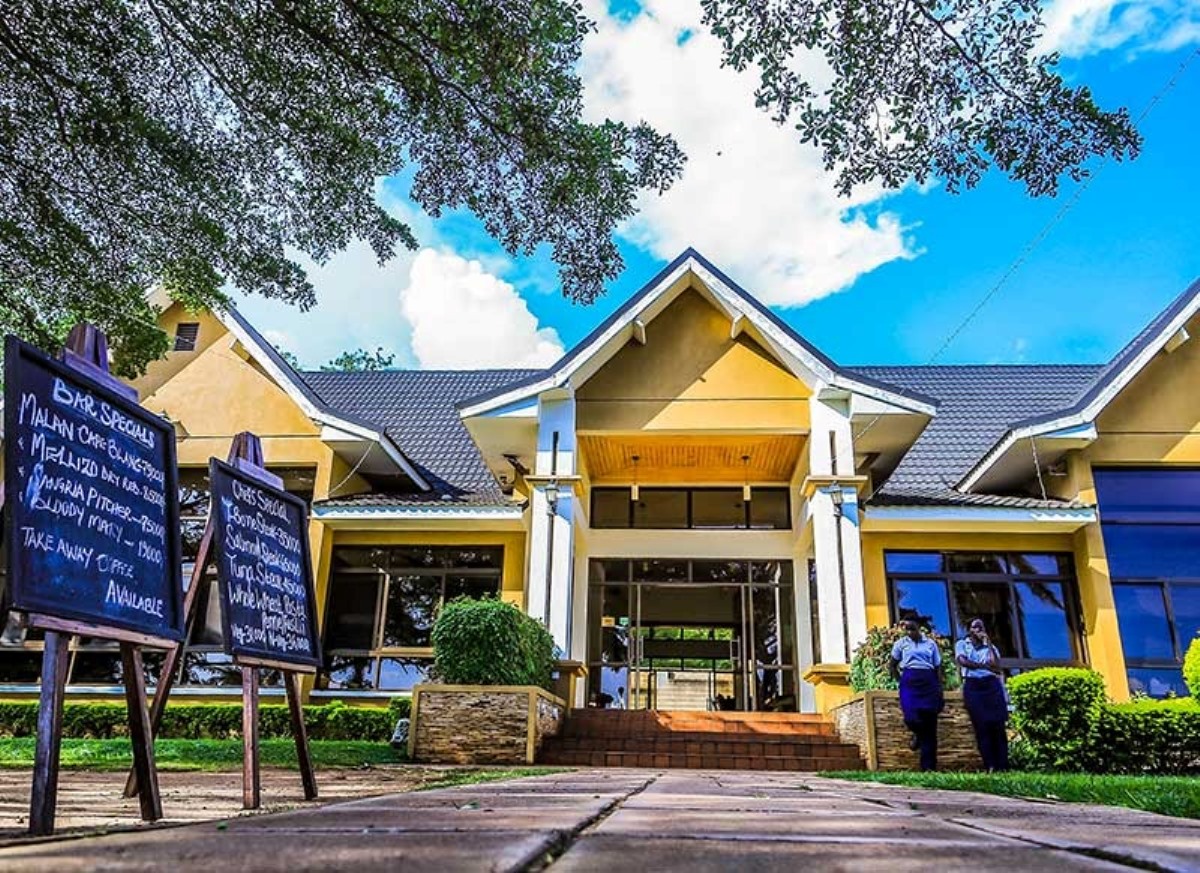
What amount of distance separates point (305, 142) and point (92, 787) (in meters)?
4.96

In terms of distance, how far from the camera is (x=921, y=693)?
742cm

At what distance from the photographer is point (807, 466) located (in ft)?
39.5

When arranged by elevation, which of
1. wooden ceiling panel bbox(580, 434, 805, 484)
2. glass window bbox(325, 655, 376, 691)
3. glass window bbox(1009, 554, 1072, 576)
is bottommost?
glass window bbox(325, 655, 376, 691)

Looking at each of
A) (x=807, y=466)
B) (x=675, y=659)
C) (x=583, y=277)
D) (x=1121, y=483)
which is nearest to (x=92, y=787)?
(x=583, y=277)

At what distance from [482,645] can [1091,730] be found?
610cm

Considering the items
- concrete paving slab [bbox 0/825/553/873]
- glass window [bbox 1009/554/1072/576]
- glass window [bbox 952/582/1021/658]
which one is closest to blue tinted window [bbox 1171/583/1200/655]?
glass window [bbox 1009/554/1072/576]

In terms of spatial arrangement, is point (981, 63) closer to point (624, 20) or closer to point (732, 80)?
point (732, 80)

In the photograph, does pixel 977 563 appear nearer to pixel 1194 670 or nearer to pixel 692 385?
pixel 1194 670

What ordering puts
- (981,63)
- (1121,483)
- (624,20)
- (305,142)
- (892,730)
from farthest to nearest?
(1121,483), (892,730), (305,142), (624,20), (981,63)

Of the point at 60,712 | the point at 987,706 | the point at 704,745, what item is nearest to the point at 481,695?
the point at 704,745

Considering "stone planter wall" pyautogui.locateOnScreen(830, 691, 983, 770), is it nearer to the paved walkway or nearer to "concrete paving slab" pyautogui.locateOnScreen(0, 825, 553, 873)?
the paved walkway

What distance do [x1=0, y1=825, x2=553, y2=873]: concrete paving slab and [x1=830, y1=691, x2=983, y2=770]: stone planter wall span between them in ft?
26.0

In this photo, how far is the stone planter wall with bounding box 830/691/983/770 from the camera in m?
8.20

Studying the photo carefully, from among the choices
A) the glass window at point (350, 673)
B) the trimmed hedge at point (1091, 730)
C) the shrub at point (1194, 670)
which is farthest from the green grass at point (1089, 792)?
the glass window at point (350, 673)
